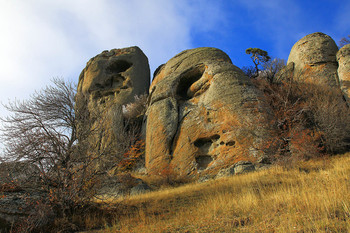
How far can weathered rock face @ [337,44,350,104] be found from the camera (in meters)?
13.4

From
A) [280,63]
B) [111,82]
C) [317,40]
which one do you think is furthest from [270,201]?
[111,82]

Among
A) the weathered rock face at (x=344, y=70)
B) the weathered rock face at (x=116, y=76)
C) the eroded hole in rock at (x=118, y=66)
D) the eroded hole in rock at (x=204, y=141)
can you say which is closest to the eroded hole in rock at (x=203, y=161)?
the eroded hole in rock at (x=204, y=141)

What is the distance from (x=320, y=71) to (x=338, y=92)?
2.00m

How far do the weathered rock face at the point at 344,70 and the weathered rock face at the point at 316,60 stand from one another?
379mm

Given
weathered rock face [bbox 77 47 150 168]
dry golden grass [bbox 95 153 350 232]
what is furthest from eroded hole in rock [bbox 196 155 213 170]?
weathered rock face [bbox 77 47 150 168]

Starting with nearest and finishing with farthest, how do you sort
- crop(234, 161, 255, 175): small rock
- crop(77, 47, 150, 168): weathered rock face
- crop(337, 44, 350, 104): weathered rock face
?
crop(234, 161, 255, 175): small rock
crop(337, 44, 350, 104): weathered rock face
crop(77, 47, 150, 168): weathered rock face

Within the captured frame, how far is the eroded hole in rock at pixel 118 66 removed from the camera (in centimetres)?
2357

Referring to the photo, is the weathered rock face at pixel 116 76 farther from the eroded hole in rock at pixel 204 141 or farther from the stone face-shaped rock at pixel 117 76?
the eroded hole in rock at pixel 204 141

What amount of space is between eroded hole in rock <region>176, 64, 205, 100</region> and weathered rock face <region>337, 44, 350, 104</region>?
25.8ft

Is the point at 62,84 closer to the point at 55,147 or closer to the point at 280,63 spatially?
the point at 55,147

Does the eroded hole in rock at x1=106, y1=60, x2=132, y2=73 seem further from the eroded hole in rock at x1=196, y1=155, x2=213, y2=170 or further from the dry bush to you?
the dry bush

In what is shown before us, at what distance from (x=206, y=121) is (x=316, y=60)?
8.83 m

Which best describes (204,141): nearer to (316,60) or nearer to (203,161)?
(203,161)

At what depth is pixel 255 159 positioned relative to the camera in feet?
32.2
